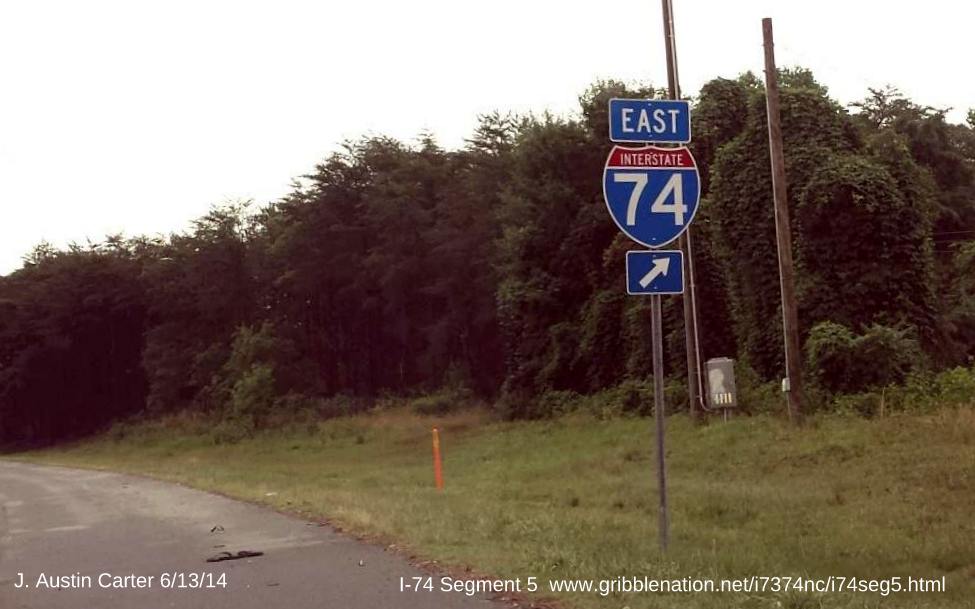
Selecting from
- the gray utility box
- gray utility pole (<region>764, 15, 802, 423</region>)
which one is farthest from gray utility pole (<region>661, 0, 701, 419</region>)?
gray utility pole (<region>764, 15, 802, 423</region>)

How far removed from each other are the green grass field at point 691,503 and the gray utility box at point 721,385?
876mm

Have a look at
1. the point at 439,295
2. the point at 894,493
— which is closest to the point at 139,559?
the point at 894,493

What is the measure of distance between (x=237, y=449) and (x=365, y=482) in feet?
67.6

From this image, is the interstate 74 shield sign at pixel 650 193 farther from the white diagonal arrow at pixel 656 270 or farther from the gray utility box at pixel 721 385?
the gray utility box at pixel 721 385

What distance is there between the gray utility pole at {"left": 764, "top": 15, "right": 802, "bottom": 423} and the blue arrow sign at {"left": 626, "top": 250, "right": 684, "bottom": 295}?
12.2 metres

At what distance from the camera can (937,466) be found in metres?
14.7

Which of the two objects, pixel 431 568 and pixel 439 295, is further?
pixel 439 295

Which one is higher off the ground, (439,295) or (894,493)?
(439,295)

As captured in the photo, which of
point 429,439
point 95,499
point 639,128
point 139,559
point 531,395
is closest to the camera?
point 639,128

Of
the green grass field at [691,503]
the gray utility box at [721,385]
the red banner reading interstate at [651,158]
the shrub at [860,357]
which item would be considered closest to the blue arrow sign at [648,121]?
the red banner reading interstate at [651,158]

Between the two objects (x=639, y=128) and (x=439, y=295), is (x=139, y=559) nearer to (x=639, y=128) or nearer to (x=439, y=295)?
(x=639, y=128)

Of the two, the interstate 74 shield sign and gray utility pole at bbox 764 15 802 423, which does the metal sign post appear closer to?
the interstate 74 shield sign

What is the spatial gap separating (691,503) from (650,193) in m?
6.38

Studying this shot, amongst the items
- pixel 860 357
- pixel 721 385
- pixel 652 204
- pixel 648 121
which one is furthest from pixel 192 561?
pixel 860 357
